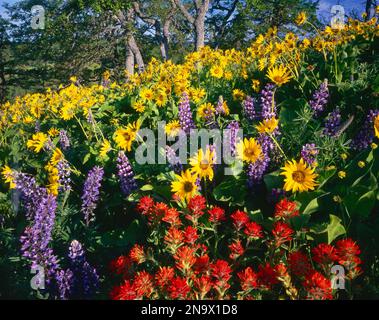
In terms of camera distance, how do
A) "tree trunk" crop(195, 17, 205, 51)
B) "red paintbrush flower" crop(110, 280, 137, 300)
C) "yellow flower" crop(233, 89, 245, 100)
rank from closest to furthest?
1. "red paintbrush flower" crop(110, 280, 137, 300)
2. "yellow flower" crop(233, 89, 245, 100)
3. "tree trunk" crop(195, 17, 205, 51)

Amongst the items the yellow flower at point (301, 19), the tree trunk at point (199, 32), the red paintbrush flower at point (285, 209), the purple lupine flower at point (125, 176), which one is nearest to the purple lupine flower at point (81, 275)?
the purple lupine flower at point (125, 176)

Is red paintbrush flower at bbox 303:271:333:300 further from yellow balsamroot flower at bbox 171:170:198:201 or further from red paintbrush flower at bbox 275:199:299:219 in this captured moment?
yellow balsamroot flower at bbox 171:170:198:201

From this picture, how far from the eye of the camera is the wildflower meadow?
1804mm

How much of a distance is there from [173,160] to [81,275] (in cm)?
101

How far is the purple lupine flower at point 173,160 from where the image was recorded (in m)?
2.75

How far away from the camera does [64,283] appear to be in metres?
2.20

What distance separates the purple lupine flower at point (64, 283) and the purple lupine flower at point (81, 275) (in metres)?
0.03

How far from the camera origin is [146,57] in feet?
128

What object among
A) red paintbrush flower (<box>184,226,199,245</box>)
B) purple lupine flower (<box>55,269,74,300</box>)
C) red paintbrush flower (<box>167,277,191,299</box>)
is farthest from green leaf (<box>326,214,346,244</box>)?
purple lupine flower (<box>55,269,74,300</box>)

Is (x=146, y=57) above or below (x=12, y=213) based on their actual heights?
above

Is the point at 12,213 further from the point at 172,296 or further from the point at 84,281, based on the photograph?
the point at 172,296
